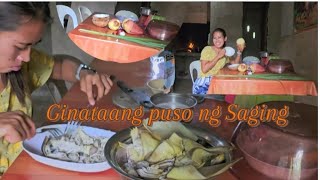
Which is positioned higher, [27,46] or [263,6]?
[263,6]

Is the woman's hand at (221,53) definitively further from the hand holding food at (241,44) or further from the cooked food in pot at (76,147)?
the cooked food in pot at (76,147)

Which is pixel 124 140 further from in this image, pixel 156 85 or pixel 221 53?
pixel 221 53

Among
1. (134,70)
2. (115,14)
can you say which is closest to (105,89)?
(134,70)

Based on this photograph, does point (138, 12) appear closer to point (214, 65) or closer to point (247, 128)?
point (214, 65)

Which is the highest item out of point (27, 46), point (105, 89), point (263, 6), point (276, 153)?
point (263, 6)

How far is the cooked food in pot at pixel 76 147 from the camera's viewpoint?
110cm

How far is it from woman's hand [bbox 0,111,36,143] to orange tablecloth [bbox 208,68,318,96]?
525mm

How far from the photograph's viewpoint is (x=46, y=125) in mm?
1105

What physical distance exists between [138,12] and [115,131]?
34 cm

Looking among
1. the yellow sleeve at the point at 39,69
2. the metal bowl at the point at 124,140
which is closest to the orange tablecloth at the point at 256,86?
the metal bowl at the point at 124,140

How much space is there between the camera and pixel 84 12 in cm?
108

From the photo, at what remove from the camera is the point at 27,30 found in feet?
3.41

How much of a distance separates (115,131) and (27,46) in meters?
0.33

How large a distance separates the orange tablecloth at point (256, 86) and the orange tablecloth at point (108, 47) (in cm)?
20
